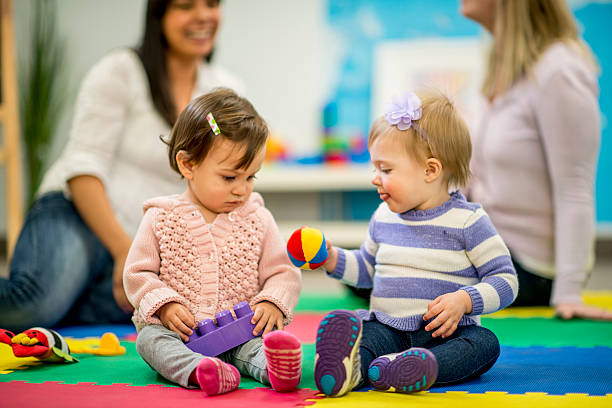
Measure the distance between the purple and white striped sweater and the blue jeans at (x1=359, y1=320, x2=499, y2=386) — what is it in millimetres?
20

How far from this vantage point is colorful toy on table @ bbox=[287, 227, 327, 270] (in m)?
1.06

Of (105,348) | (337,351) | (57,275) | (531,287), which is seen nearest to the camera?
(337,351)

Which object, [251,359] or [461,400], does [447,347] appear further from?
[251,359]

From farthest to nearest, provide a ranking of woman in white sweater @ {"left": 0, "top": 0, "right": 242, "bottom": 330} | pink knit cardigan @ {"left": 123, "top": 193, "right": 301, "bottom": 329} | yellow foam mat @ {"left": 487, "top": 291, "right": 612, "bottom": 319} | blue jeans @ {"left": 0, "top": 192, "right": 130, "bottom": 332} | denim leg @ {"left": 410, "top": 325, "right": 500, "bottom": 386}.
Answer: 1. yellow foam mat @ {"left": 487, "top": 291, "right": 612, "bottom": 319}
2. woman in white sweater @ {"left": 0, "top": 0, "right": 242, "bottom": 330}
3. blue jeans @ {"left": 0, "top": 192, "right": 130, "bottom": 332}
4. pink knit cardigan @ {"left": 123, "top": 193, "right": 301, "bottom": 329}
5. denim leg @ {"left": 410, "top": 325, "right": 500, "bottom": 386}

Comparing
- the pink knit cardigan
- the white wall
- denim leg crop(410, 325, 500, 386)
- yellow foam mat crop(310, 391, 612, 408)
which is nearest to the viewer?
yellow foam mat crop(310, 391, 612, 408)

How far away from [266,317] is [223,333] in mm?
81

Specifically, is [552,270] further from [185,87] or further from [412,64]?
[412,64]

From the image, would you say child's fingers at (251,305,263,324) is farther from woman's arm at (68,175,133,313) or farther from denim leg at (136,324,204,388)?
woman's arm at (68,175,133,313)

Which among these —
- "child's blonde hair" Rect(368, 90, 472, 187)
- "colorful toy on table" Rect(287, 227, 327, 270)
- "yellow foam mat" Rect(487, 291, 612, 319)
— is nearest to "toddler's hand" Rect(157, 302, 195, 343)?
"colorful toy on table" Rect(287, 227, 327, 270)

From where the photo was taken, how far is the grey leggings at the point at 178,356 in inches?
38.5

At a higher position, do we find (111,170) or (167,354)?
(111,170)

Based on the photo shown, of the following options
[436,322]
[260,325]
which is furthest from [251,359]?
[436,322]

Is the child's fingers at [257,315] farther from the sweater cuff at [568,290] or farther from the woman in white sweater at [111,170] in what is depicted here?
the sweater cuff at [568,290]

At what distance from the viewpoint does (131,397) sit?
0.93 m
